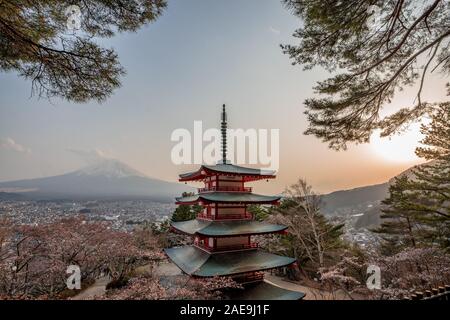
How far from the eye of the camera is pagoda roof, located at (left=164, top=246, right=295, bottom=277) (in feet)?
25.1

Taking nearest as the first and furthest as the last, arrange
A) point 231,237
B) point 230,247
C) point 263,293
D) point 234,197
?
point 263,293, point 230,247, point 231,237, point 234,197

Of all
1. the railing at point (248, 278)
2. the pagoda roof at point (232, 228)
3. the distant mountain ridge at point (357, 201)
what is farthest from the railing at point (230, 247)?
the distant mountain ridge at point (357, 201)

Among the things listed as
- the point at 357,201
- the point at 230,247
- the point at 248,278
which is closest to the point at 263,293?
the point at 248,278

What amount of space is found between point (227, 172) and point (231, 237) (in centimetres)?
282

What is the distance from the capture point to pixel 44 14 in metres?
3.28

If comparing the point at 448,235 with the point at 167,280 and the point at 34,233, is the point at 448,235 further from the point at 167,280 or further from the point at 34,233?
the point at 34,233

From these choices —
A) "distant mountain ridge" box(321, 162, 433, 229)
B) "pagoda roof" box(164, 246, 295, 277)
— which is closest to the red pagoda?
"pagoda roof" box(164, 246, 295, 277)

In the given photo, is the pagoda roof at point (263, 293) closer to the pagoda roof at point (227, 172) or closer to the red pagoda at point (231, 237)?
the red pagoda at point (231, 237)

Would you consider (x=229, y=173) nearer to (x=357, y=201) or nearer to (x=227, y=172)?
(x=227, y=172)

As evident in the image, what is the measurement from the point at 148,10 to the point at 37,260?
14514 millimetres

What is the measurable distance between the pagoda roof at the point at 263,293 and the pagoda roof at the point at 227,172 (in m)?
4.64

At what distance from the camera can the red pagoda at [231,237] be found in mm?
7930

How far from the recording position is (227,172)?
9547 millimetres
